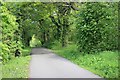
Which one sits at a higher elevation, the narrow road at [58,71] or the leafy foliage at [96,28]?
the leafy foliage at [96,28]

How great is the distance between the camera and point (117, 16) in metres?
20.3

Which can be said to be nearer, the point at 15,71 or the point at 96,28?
the point at 15,71

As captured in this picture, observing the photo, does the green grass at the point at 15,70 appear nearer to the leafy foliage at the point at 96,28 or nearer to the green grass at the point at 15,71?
the green grass at the point at 15,71

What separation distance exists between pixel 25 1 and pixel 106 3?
495 inches

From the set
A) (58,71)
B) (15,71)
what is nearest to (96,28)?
(58,71)

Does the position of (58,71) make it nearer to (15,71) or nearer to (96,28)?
(15,71)

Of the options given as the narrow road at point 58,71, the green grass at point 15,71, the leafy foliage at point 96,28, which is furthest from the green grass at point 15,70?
the leafy foliage at point 96,28

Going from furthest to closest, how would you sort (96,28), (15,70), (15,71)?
1. (96,28)
2. (15,70)
3. (15,71)

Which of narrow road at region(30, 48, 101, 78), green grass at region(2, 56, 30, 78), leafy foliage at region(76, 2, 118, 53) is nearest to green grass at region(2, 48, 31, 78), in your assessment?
green grass at region(2, 56, 30, 78)

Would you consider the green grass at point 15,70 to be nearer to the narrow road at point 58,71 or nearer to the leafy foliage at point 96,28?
the narrow road at point 58,71

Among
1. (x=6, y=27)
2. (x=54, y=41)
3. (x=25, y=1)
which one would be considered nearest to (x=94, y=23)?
(x=6, y=27)

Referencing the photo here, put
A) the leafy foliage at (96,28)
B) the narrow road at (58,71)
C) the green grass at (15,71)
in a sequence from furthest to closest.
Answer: the leafy foliage at (96,28)
the green grass at (15,71)
the narrow road at (58,71)

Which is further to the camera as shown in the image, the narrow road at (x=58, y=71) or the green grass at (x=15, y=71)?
the green grass at (x=15, y=71)

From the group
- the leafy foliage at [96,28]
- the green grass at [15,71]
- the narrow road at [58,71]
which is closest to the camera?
the narrow road at [58,71]
